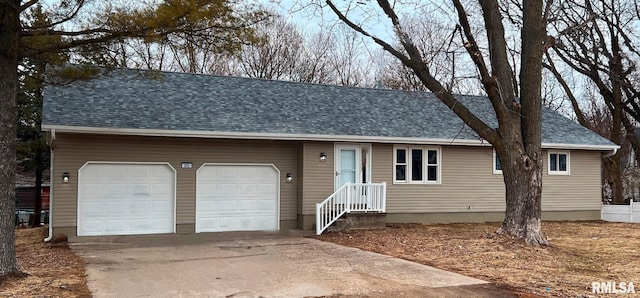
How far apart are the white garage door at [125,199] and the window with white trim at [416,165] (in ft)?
20.7

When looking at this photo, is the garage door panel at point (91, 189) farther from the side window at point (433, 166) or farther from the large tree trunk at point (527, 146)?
the side window at point (433, 166)

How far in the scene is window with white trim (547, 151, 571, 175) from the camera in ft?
58.4

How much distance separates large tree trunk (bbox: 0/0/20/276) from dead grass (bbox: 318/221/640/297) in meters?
6.38

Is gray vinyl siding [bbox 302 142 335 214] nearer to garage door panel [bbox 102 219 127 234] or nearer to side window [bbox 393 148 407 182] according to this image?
side window [bbox 393 148 407 182]

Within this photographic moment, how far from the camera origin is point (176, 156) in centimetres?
1359

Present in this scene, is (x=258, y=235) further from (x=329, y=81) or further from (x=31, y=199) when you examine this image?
(x=31, y=199)

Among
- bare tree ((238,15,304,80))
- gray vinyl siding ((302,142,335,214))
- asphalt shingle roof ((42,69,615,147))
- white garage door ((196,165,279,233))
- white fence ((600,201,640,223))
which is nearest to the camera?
asphalt shingle roof ((42,69,615,147))

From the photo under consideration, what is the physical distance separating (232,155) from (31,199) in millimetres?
25030

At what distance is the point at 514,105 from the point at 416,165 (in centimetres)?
518

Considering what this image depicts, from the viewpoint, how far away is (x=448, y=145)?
53.8 feet

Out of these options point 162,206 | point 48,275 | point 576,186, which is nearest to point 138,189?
point 162,206

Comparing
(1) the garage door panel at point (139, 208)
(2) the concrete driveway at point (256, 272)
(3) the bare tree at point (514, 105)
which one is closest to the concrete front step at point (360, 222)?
(2) the concrete driveway at point (256, 272)

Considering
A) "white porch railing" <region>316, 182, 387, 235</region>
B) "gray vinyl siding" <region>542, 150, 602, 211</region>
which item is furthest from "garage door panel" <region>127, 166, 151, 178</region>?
"gray vinyl siding" <region>542, 150, 602, 211</region>

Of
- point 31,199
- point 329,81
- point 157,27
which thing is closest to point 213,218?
point 157,27
